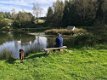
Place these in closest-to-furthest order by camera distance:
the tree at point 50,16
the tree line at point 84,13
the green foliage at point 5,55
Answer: the green foliage at point 5,55 < the tree line at point 84,13 < the tree at point 50,16

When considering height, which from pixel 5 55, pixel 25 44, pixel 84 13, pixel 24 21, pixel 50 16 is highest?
pixel 84 13

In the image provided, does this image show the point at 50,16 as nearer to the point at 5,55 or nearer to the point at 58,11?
the point at 58,11

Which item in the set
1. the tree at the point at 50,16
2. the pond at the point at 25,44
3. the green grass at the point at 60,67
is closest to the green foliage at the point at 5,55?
the pond at the point at 25,44

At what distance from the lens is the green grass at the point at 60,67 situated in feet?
40.8

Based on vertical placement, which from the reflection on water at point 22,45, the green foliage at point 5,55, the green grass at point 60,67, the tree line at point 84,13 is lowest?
the reflection on water at point 22,45

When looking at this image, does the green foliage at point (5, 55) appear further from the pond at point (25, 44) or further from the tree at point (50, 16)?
the tree at point (50, 16)

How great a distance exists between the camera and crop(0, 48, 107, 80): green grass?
12.4 meters

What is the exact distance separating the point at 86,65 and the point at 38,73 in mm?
3042

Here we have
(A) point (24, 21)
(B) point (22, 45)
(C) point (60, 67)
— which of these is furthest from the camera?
(A) point (24, 21)

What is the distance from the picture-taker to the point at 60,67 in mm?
14180

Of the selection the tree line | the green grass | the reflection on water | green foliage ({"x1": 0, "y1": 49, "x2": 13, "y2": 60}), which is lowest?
the reflection on water

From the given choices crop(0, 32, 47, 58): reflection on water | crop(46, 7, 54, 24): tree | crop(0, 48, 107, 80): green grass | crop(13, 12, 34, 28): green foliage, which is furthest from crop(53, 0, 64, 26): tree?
crop(0, 48, 107, 80): green grass

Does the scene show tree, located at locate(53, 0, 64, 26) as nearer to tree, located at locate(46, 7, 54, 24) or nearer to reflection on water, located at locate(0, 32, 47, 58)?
tree, located at locate(46, 7, 54, 24)

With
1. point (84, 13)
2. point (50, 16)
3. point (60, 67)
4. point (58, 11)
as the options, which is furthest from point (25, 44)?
point (50, 16)
